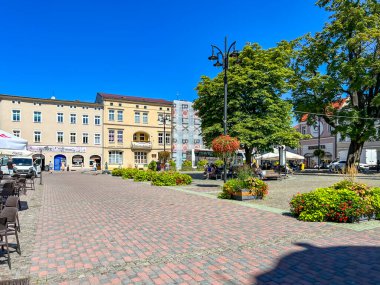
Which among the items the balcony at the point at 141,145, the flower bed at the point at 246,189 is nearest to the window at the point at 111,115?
the balcony at the point at 141,145

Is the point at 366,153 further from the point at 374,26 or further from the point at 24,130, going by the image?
the point at 24,130

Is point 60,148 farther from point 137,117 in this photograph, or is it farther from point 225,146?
point 225,146

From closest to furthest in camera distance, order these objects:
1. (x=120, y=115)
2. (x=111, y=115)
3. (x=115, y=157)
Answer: (x=111, y=115)
(x=115, y=157)
(x=120, y=115)

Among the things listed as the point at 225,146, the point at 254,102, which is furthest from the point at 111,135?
the point at 225,146

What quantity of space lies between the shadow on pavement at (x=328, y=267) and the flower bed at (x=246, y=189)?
259 inches

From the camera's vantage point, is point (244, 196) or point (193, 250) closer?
point (193, 250)

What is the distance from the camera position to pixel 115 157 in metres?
56.0

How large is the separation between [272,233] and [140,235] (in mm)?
2847

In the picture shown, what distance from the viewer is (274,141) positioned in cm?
2405

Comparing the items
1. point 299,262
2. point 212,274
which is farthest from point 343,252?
point 212,274

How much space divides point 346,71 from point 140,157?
126ft

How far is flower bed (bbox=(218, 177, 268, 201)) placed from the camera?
12.4 m

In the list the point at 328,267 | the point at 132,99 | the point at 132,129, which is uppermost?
the point at 132,99

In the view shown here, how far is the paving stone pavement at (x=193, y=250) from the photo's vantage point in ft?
14.6
